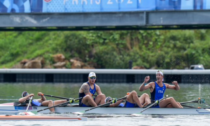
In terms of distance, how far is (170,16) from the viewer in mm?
26406

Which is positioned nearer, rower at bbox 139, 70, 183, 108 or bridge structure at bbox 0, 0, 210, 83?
rower at bbox 139, 70, 183, 108

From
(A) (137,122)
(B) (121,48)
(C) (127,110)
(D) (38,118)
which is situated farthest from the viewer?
(B) (121,48)

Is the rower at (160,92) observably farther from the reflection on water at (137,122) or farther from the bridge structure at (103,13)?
the bridge structure at (103,13)

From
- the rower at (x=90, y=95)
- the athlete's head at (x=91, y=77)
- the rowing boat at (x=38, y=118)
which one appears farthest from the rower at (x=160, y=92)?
the rowing boat at (x=38, y=118)

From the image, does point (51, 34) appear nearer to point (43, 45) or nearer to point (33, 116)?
point (43, 45)

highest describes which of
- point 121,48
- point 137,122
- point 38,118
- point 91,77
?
point 91,77

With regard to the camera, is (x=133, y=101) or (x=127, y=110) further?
(x=133, y=101)

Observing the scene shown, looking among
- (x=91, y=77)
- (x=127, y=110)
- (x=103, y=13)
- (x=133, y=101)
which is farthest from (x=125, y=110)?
(x=103, y=13)

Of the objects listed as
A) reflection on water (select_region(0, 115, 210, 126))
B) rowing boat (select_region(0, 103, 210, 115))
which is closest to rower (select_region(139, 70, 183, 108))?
rowing boat (select_region(0, 103, 210, 115))

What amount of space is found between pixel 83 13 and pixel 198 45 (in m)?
18.9

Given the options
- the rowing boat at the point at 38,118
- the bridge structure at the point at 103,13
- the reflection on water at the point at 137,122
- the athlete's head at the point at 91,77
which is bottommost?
the reflection on water at the point at 137,122

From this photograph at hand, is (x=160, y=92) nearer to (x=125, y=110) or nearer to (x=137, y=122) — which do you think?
(x=125, y=110)

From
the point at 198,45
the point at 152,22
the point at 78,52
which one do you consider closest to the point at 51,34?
the point at 78,52

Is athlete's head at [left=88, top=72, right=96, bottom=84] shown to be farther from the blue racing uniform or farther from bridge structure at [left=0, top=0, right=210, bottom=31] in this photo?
bridge structure at [left=0, top=0, right=210, bottom=31]
